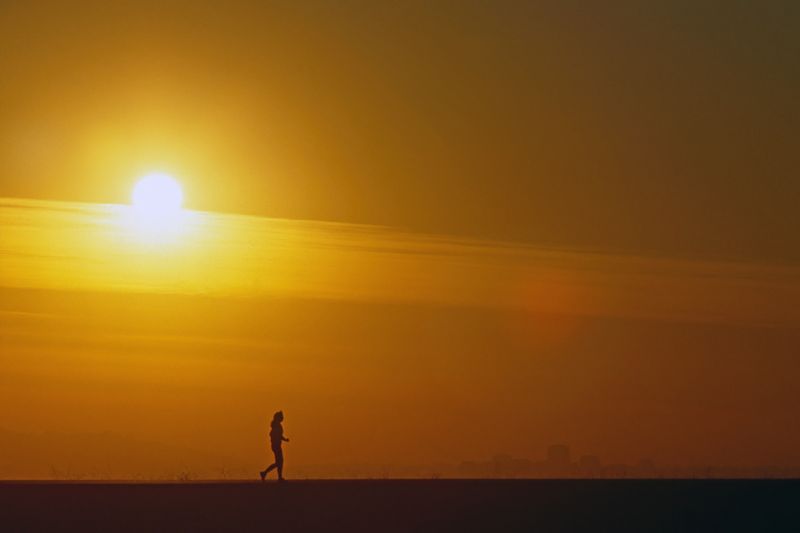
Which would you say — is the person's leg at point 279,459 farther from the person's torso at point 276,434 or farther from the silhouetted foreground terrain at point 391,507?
the silhouetted foreground terrain at point 391,507

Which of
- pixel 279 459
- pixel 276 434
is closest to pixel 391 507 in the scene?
pixel 279 459

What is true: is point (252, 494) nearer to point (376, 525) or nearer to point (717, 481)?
point (376, 525)

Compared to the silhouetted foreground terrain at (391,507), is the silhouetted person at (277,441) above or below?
above

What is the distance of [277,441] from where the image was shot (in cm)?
3884

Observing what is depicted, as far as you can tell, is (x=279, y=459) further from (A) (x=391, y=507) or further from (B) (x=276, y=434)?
(A) (x=391, y=507)

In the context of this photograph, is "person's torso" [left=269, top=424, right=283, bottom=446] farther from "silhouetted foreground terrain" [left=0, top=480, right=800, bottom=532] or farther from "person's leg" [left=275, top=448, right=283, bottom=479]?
"silhouetted foreground terrain" [left=0, top=480, right=800, bottom=532]

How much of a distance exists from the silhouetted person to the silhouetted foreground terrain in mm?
2477

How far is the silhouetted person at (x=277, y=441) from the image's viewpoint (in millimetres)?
38375

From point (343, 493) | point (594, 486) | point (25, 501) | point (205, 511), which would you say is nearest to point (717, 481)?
point (594, 486)

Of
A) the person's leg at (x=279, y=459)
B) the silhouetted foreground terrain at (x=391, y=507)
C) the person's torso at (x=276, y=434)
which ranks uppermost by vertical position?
the person's torso at (x=276, y=434)

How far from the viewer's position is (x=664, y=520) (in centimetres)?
3166

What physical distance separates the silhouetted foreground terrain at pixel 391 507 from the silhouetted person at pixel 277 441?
248 centimetres

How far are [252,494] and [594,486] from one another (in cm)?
805

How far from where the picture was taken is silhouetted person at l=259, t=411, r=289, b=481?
126ft
